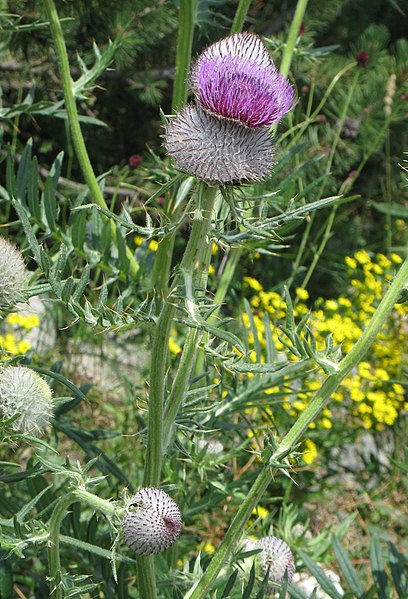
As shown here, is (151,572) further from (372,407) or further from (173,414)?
(372,407)

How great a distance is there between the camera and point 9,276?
154 centimetres

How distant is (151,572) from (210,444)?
56 cm

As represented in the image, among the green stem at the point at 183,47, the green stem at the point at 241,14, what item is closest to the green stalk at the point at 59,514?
the green stem at the point at 183,47

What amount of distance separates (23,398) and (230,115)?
0.57 metres

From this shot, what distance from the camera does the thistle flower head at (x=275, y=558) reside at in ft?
5.78

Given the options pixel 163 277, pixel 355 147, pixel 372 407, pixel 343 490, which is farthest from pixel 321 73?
pixel 163 277

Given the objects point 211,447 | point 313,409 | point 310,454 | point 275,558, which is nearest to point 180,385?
point 313,409

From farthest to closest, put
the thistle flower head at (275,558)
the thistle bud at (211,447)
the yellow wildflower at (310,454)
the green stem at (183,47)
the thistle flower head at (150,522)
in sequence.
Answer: the yellow wildflower at (310,454), the thistle bud at (211,447), the green stem at (183,47), the thistle flower head at (275,558), the thistle flower head at (150,522)

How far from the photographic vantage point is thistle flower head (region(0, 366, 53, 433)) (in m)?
1.46

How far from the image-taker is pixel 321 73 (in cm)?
425

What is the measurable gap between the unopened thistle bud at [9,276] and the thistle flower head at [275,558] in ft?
2.26

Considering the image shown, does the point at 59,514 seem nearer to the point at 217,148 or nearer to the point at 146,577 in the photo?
the point at 146,577

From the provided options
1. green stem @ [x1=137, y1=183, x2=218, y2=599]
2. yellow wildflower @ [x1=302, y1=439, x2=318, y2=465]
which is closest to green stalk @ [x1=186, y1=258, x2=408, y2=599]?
green stem @ [x1=137, y1=183, x2=218, y2=599]

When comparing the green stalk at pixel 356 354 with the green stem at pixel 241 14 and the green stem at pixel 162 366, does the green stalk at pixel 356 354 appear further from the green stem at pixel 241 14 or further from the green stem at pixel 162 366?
the green stem at pixel 241 14
